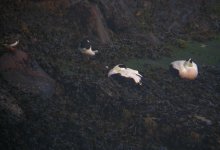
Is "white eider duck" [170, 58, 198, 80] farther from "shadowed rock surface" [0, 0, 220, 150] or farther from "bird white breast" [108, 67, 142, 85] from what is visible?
"bird white breast" [108, 67, 142, 85]

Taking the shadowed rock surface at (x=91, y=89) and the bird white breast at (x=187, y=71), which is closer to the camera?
the shadowed rock surface at (x=91, y=89)

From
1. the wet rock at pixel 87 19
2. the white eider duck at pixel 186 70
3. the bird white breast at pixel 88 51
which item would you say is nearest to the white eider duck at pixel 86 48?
the bird white breast at pixel 88 51

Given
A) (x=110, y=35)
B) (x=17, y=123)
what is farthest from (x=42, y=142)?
(x=110, y=35)

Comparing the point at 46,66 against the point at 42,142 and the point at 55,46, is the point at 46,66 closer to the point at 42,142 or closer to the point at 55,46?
the point at 55,46

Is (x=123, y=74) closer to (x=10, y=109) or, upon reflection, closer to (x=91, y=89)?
(x=91, y=89)

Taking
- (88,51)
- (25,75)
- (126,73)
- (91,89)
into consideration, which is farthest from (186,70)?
(25,75)

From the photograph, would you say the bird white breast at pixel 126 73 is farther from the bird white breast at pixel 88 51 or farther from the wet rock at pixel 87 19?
the wet rock at pixel 87 19

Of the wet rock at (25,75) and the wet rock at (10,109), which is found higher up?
the wet rock at (25,75)

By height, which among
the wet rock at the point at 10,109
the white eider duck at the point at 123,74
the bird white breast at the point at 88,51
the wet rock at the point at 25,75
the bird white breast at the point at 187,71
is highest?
the bird white breast at the point at 88,51
